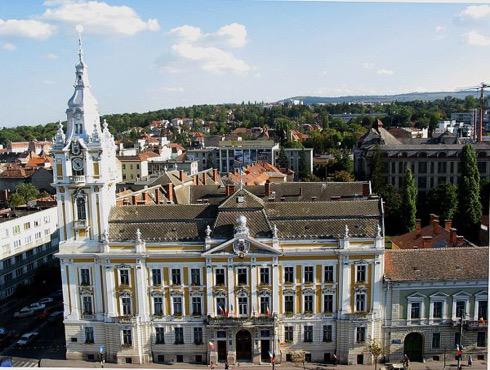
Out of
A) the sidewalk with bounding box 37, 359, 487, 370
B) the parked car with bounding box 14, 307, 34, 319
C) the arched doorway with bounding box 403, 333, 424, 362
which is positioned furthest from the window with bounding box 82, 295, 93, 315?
the arched doorway with bounding box 403, 333, 424, 362

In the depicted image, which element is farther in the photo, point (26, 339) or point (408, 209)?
point (408, 209)

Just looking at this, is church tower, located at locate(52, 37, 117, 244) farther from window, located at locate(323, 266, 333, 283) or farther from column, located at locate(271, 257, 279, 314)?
window, located at locate(323, 266, 333, 283)

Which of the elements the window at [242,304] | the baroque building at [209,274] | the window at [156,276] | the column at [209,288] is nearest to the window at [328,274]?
the baroque building at [209,274]


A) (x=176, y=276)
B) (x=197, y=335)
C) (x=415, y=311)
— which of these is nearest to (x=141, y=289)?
(x=176, y=276)

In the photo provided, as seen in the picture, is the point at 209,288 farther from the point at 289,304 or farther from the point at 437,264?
the point at 437,264

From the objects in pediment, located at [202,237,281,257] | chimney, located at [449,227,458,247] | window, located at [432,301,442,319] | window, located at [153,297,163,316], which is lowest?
window, located at [432,301,442,319]

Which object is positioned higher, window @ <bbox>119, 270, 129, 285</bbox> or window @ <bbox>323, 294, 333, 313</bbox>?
window @ <bbox>119, 270, 129, 285</bbox>
